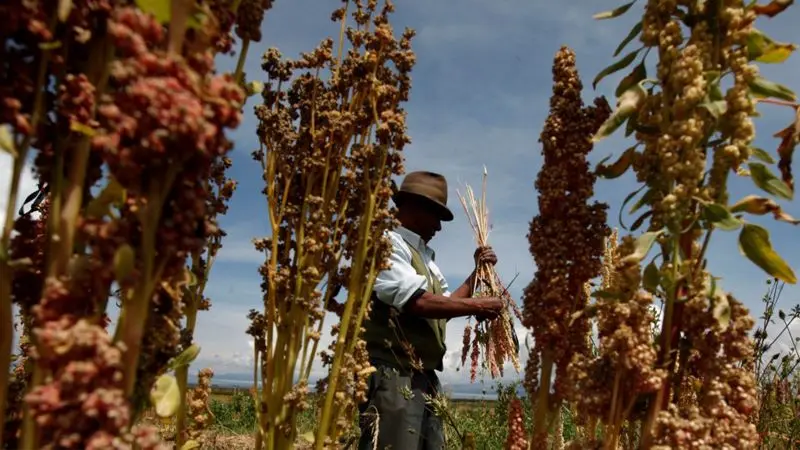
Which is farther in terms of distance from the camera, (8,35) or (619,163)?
(619,163)

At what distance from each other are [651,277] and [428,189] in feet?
8.98

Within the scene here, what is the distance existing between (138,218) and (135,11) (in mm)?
256

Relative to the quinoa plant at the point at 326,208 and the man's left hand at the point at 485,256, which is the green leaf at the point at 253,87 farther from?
the man's left hand at the point at 485,256

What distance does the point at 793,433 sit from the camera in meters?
3.16

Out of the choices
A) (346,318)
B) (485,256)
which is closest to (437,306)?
(485,256)

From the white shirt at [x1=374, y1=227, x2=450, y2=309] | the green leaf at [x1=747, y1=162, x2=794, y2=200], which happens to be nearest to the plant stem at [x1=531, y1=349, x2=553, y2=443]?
the green leaf at [x1=747, y1=162, x2=794, y2=200]

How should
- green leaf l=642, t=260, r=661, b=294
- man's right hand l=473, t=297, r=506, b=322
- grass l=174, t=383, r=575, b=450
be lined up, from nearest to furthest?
1. green leaf l=642, t=260, r=661, b=294
2. man's right hand l=473, t=297, r=506, b=322
3. grass l=174, t=383, r=575, b=450

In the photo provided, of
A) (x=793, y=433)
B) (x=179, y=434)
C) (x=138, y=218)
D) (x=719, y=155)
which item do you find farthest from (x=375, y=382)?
(x=138, y=218)

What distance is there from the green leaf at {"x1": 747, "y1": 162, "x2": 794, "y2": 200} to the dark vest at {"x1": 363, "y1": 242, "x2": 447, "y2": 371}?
2195 millimetres

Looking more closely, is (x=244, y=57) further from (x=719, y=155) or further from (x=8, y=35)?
(x=719, y=155)

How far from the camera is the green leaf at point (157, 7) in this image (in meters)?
0.92

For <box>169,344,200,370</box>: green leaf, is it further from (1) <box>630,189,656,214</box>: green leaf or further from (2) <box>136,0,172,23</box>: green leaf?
(1) <box>630,189,656,214</box>: green leaf

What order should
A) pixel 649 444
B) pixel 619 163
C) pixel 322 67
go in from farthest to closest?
pixel 322 67 → pixel 619 163 → pixel 649 444

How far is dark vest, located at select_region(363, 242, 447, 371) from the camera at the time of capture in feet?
11.8
